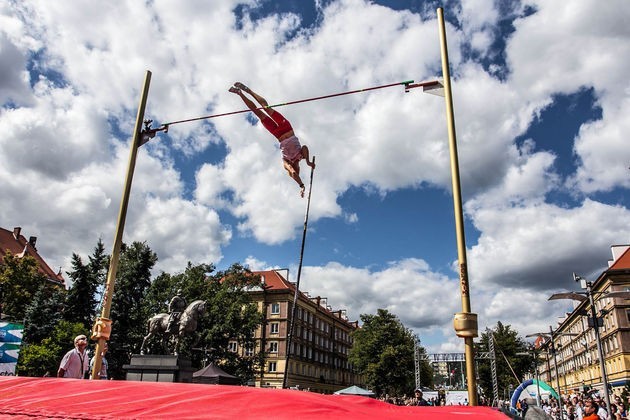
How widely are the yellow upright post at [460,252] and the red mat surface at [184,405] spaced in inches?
58.5

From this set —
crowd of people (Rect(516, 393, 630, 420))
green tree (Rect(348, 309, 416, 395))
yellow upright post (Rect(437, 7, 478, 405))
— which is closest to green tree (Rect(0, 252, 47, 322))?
green tree (Rect(348, 309, 416, 395))

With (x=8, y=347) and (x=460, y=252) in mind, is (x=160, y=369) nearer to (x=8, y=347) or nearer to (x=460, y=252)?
(x=460, y=252)

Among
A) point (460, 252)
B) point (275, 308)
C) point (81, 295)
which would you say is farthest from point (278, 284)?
point (460, 252)

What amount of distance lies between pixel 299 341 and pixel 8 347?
44070 millimetres

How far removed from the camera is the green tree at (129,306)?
124ft

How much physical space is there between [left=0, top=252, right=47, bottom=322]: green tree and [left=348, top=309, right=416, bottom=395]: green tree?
3695 centimetres

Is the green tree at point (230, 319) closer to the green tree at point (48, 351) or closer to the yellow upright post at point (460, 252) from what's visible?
the green tree at point (48, 351)

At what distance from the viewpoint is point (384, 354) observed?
5194cm

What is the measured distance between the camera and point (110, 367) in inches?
1480

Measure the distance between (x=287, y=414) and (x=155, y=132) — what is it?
7.26m

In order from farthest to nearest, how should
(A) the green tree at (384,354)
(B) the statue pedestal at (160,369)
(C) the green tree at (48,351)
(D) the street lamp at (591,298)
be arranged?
(A) the green tree at (384,354) → (C) the green tree at (48,351) → (B) the statue pedestal at (160,369) → (D) the street lamp at (591,298)

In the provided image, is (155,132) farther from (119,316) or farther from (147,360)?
(119,316)

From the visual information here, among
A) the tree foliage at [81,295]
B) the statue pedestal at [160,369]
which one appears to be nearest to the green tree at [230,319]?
the tree foliage at [81,295]

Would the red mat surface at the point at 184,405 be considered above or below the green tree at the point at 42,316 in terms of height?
below
